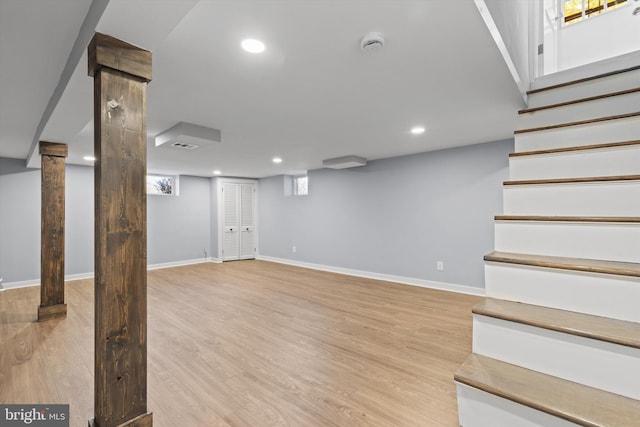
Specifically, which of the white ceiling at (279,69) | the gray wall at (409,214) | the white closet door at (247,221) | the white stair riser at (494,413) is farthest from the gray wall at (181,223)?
the white stair riser at (494,413)

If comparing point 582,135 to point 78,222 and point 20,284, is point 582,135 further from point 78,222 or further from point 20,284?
point 20,284

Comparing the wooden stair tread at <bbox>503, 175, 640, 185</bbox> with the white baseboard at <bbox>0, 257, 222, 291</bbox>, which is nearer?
the wooden stair tread at <bbox>503, 175, 640, 185</bbox>

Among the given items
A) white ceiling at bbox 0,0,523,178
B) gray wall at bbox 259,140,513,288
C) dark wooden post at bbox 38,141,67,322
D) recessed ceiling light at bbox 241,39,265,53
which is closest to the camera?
white ceiling at bbox 0,0,523,178

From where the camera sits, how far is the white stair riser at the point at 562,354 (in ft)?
3.52

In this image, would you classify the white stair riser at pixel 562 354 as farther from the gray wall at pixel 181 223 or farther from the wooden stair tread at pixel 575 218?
the gray wall at pixel 181 223

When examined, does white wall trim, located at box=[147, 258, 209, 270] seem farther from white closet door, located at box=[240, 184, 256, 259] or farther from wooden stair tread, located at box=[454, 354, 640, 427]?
wooden stair tread, located at box=[454, 354, 640, 427]

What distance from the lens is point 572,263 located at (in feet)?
4.45

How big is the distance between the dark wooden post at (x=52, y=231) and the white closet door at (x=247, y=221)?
4325 mm

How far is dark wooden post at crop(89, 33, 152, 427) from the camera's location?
4.18 feet

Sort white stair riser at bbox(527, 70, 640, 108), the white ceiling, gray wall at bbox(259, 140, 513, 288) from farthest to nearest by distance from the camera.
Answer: gray wall at bbox(259, 140, 513, 288) → white stair riser at bbox(527, 70, 640, 108) → the white ceiling

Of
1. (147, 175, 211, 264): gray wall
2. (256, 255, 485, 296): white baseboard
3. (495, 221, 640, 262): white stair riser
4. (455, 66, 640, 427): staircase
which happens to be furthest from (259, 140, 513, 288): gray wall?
(495, 221, 640, 262): white stair riser


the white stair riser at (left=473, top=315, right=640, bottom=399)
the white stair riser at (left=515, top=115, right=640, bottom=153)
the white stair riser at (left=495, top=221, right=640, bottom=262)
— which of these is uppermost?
the white stair riser at (left=515, top=115, right=640, bottom=153)

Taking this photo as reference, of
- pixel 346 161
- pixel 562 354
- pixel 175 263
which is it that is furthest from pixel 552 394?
pixel 175 263

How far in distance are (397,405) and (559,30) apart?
197 inches
